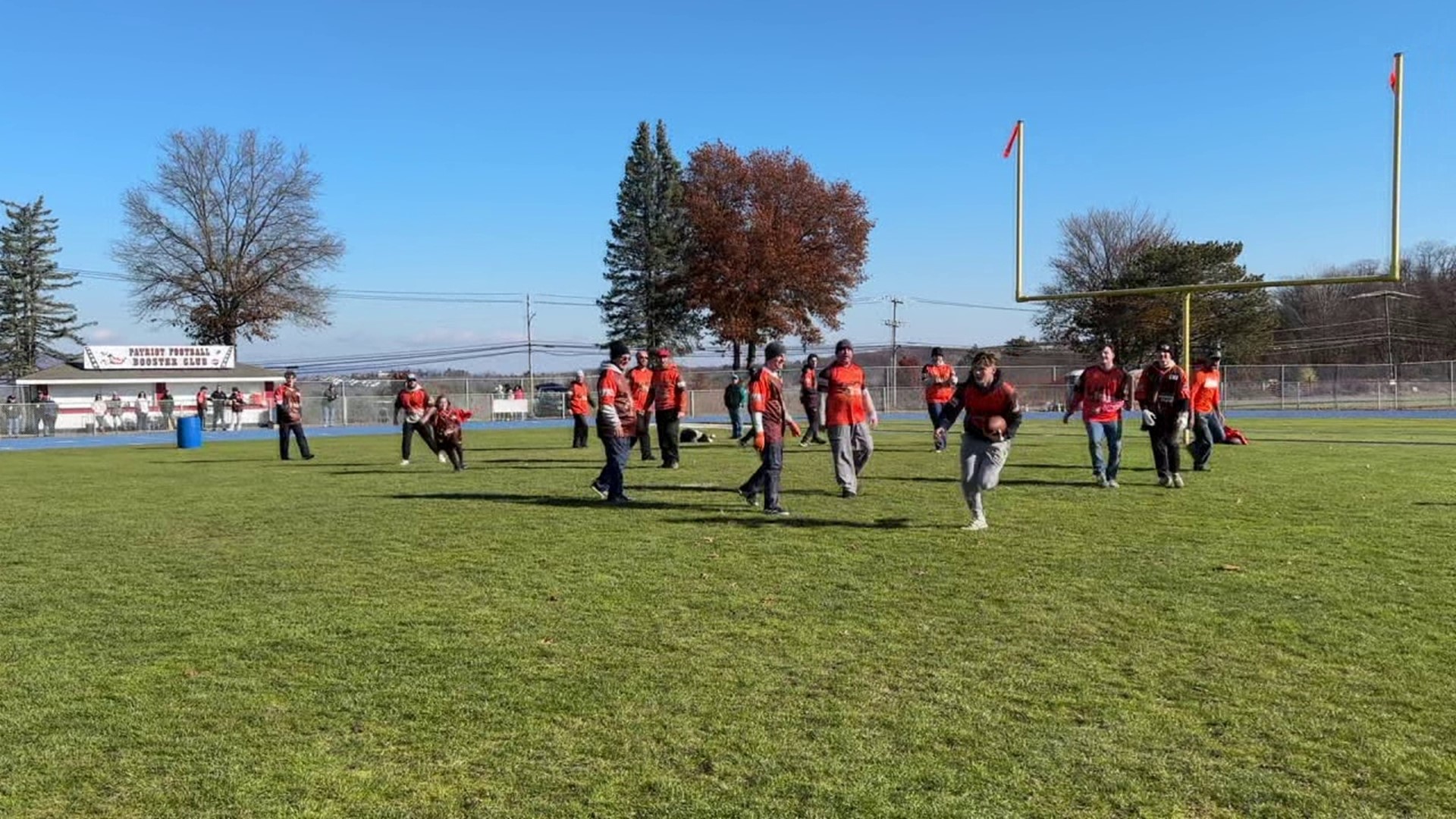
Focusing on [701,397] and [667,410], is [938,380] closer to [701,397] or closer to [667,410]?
[667,410]

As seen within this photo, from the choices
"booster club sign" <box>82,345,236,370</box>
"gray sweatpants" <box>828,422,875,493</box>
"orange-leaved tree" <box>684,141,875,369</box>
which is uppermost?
"orange-leaved tree" <box>684,141,875,369</box>

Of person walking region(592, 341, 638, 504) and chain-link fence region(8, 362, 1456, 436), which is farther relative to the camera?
chain-link fence region(8, 362, 1456, 436)

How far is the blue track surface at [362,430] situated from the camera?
31125mm

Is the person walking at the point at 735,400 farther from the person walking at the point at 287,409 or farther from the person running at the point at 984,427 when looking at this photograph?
the person running at the point at 984,427

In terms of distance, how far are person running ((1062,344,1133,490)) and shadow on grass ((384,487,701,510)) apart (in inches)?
190

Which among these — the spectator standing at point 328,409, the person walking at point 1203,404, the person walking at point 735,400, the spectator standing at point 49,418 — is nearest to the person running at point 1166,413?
the person walking at point 1203,404

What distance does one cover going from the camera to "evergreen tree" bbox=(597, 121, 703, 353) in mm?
65375

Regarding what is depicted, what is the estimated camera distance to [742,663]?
5.03 meters

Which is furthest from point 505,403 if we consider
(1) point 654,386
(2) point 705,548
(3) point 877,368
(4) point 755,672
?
(4) point 755,672

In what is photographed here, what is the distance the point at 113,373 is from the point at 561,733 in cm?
5043

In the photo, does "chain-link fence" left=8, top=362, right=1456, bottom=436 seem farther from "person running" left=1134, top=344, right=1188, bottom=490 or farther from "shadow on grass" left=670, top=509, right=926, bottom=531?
"shadow on grass" left=670, top=509, right=926, bottom=531

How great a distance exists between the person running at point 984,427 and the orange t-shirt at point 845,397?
209cm

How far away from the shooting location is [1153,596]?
626 cm

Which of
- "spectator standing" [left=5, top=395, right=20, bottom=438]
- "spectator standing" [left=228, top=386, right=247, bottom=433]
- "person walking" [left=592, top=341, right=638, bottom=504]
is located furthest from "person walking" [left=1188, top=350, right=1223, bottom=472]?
"spectator standing" [left=5, top=395, right=20, bottom=438]
